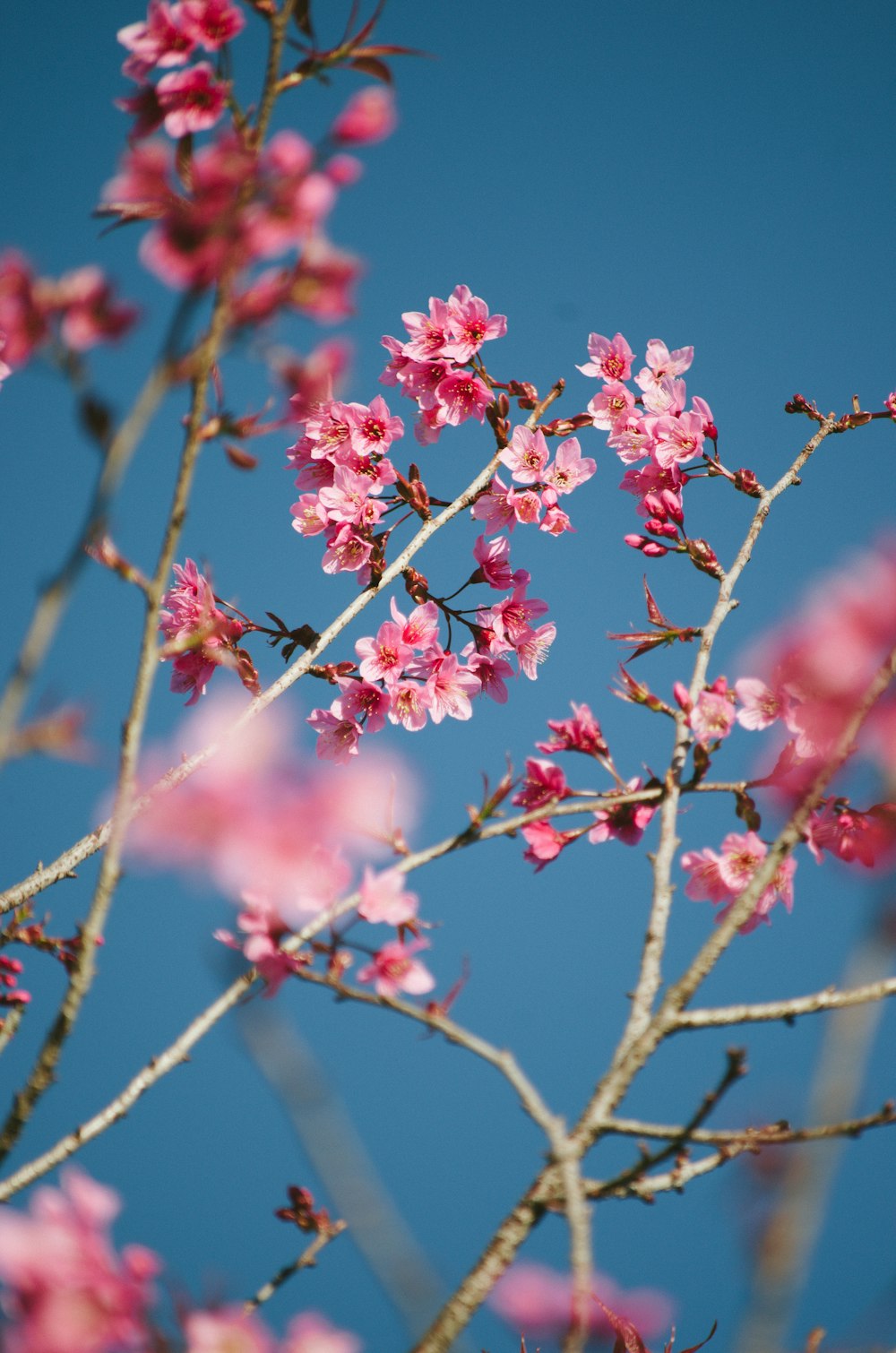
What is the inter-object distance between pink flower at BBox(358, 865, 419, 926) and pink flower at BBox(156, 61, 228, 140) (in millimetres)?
1468

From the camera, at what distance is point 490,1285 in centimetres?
130

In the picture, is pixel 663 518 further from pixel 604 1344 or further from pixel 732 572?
pixel 604 1344

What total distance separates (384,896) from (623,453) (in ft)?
6.79

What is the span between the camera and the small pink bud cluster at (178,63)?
1.66 m

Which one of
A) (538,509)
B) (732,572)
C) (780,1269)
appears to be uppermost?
(538,509)

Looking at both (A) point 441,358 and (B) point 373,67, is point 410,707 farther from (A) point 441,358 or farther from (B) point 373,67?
(B) point 373,67

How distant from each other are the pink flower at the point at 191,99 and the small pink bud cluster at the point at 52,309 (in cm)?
43

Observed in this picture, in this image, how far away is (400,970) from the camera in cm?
186

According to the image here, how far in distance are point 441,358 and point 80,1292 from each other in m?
2.70

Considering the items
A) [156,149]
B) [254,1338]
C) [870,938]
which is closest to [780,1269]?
[870,938]

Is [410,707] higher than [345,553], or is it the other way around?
[345,553]

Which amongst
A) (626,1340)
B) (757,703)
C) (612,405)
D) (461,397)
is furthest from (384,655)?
(626,1340)

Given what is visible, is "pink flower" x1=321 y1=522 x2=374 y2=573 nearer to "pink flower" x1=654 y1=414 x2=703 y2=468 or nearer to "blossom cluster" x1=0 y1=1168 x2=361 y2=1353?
"pink flower" x1=654 y1=414 x2=703 y2=468

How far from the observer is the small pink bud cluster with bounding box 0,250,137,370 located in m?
1.41
